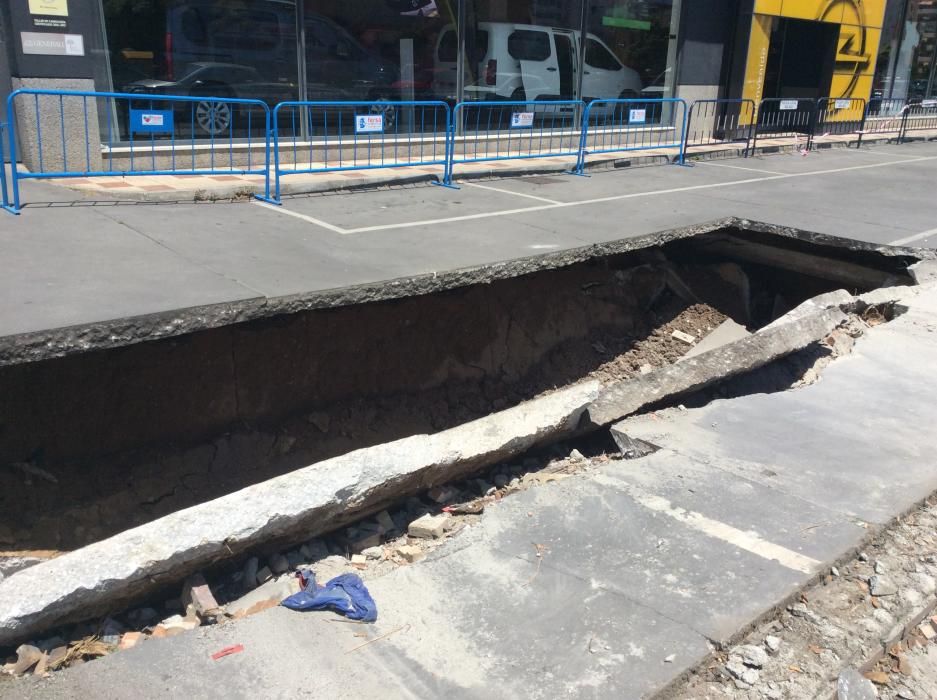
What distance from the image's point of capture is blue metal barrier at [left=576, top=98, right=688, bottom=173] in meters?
14.2

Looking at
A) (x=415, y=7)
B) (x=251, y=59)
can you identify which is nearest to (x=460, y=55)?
(x=415, y=7)

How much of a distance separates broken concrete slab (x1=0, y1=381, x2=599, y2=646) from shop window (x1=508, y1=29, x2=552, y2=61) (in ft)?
31.3

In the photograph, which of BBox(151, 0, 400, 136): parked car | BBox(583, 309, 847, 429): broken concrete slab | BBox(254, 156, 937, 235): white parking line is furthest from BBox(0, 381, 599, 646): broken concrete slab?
BBox(151, 0, 400, 136): parked car

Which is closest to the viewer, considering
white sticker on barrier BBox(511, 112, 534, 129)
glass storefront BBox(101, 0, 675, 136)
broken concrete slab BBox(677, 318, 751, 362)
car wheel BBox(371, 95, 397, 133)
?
broken concrete slab BBox(677, 318, 751, 362)

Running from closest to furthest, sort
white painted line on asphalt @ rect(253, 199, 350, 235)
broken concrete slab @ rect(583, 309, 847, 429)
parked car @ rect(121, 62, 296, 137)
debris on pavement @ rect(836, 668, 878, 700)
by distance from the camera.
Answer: debris on pavement @ rect(836, 668, 878, 700), broken concrete slab @ rect(583, 309, 847, 429), white painted line on asphalt @ rect(253, 199, 350, 235), parked car @ rect(121, 62, 296, 137)

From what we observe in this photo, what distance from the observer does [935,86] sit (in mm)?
23109

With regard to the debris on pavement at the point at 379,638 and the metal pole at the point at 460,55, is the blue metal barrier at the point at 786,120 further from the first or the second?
the debris on pavement at the point at 379,638

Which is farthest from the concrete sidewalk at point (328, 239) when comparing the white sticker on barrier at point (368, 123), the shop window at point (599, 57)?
the shop window at point (599, 57)

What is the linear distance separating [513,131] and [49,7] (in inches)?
277

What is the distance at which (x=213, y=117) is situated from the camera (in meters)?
9.98

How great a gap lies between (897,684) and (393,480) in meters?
2.58

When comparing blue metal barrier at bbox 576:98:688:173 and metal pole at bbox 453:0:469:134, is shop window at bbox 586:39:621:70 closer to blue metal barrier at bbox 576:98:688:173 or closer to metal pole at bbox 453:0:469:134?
blue metal barrier at bbox 576:98:688:173

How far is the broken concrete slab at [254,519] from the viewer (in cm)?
350

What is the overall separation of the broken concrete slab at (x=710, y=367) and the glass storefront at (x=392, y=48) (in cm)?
685
